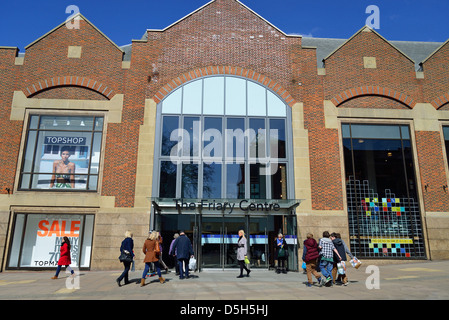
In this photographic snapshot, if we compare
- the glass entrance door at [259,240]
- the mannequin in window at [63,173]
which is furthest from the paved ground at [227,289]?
the mannequin in window at [63,173]

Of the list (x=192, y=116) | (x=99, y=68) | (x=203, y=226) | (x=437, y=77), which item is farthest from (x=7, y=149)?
(x=437, y=77)

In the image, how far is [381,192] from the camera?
1672 centimetres

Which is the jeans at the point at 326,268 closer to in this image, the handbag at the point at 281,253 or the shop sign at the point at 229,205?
the handbag at the point at 281,253

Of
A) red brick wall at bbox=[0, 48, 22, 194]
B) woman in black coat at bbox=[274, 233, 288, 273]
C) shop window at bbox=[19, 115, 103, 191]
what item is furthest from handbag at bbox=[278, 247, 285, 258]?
red brick wall at bbox=[0, 48, 22, 194]

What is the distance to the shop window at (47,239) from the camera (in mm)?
15273

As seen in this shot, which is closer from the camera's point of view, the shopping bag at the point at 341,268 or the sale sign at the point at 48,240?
the shopping bag at the point at 341,268

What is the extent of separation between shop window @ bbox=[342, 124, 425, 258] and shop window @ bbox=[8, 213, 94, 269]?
12.4m

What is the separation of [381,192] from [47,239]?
1592 cm

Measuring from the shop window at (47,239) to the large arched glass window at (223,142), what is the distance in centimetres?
386

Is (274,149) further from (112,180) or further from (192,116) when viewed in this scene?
(112,180)

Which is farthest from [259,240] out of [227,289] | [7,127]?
[7,127]

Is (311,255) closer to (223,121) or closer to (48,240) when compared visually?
(223,121)

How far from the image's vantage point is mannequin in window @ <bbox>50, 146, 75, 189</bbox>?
1609 cm

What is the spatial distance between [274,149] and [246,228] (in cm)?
415
